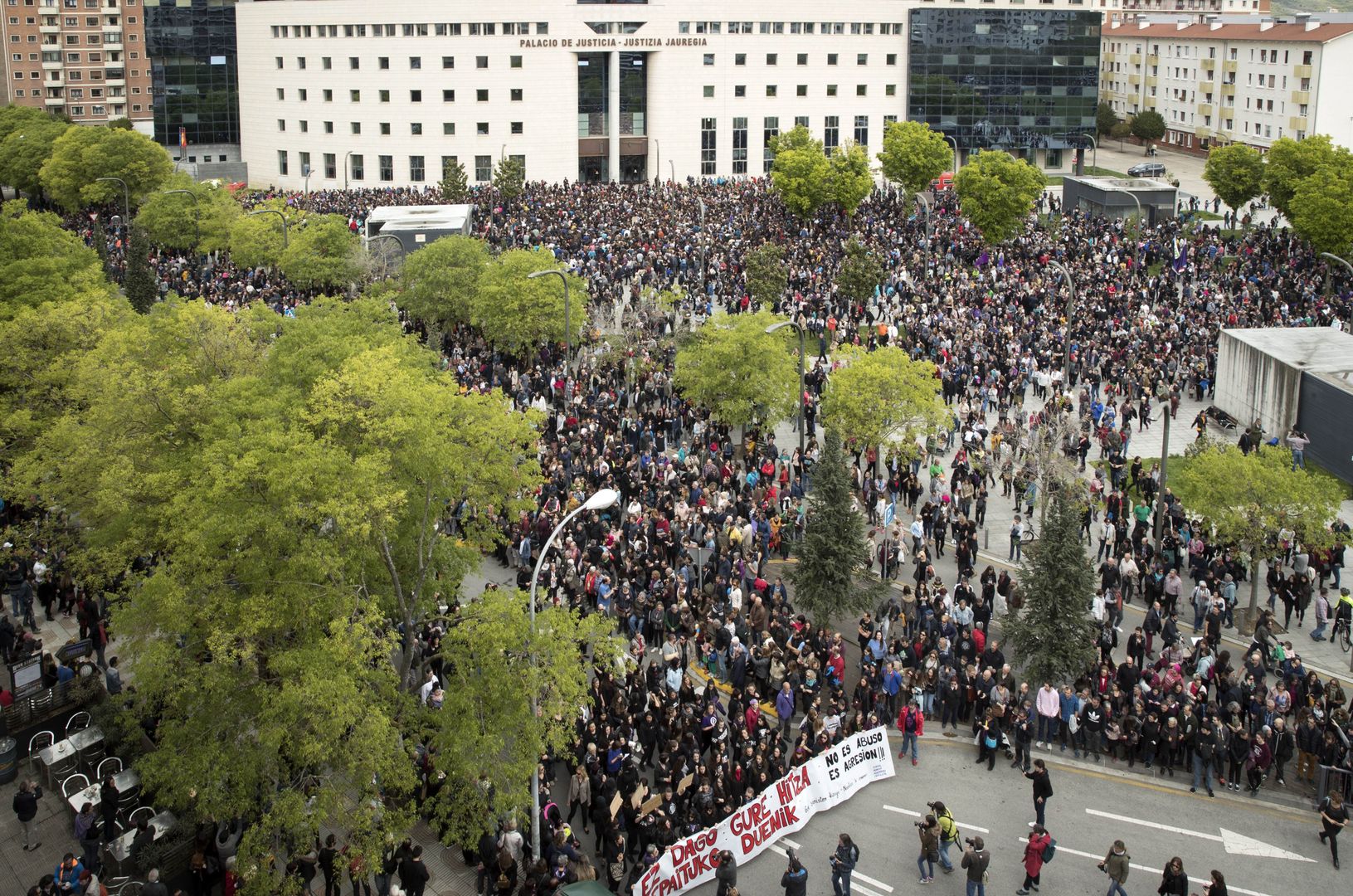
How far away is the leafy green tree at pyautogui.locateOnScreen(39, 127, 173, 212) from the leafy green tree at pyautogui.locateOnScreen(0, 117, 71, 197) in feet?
16.9

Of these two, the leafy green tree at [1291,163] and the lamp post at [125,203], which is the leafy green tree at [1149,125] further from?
the lamp post at [125,203]

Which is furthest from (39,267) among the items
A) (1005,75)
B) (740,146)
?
(1005,75)

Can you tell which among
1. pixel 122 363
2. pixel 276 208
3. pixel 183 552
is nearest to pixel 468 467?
pixel 183 552

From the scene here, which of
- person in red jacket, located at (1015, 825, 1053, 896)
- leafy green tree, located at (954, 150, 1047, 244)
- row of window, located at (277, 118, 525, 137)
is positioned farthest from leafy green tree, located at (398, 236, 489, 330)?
row of window, located at (277, 118, 525, 137)

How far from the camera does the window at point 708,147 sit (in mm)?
89688

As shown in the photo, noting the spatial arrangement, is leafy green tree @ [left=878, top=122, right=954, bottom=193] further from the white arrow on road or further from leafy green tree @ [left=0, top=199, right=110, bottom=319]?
the white arrow on road

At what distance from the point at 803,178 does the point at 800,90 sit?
2951 centimetres

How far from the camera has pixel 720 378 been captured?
1347 inches

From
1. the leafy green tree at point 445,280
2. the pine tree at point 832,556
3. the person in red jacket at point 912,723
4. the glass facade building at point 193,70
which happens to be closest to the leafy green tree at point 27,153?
the glass facade building at point 193,70

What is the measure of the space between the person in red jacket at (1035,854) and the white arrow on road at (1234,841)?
102 inches

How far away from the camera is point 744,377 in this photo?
34312mm

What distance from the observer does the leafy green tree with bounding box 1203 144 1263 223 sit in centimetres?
6562

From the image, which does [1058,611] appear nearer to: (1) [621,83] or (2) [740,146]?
(2) [740,146]

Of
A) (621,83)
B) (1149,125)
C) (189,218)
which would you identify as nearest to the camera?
(189,218)
